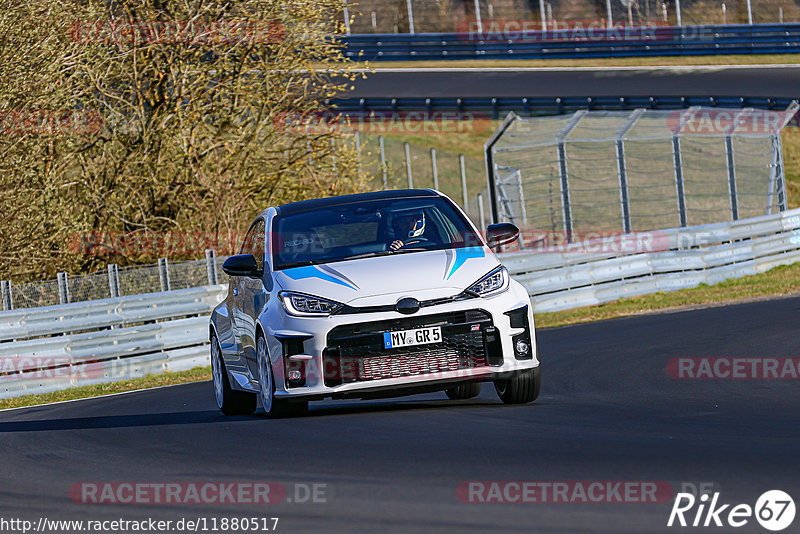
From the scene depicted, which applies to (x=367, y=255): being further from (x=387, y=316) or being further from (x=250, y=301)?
(x=250, y=301)

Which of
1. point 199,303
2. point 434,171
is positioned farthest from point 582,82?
point 199,303

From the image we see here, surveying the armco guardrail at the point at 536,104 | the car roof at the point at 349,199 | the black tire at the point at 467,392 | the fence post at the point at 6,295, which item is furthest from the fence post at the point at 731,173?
the car roof at the point at 349,199

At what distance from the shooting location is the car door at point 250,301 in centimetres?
995

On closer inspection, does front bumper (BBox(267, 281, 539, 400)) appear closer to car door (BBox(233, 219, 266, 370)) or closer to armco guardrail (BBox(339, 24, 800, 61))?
car door (BBox(233, 219, 266, 370))

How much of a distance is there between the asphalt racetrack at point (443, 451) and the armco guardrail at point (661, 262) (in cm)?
868

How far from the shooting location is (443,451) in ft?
24.2

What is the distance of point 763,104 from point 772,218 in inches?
427

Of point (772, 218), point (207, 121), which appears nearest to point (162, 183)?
point (207, 121)

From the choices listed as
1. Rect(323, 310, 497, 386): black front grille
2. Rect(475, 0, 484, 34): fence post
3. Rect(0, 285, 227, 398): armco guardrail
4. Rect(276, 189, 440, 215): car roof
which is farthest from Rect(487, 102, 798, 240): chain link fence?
Rect(323, 310, 497, 386): black front grille

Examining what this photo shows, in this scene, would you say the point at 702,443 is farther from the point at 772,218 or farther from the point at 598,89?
the point at 598,89

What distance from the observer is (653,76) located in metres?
41.8

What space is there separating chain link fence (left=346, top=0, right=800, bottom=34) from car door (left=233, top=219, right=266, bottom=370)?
31.8 metres

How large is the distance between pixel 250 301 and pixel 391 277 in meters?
1.54

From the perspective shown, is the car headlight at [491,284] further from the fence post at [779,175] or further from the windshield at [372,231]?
the fence post at [779,175]
